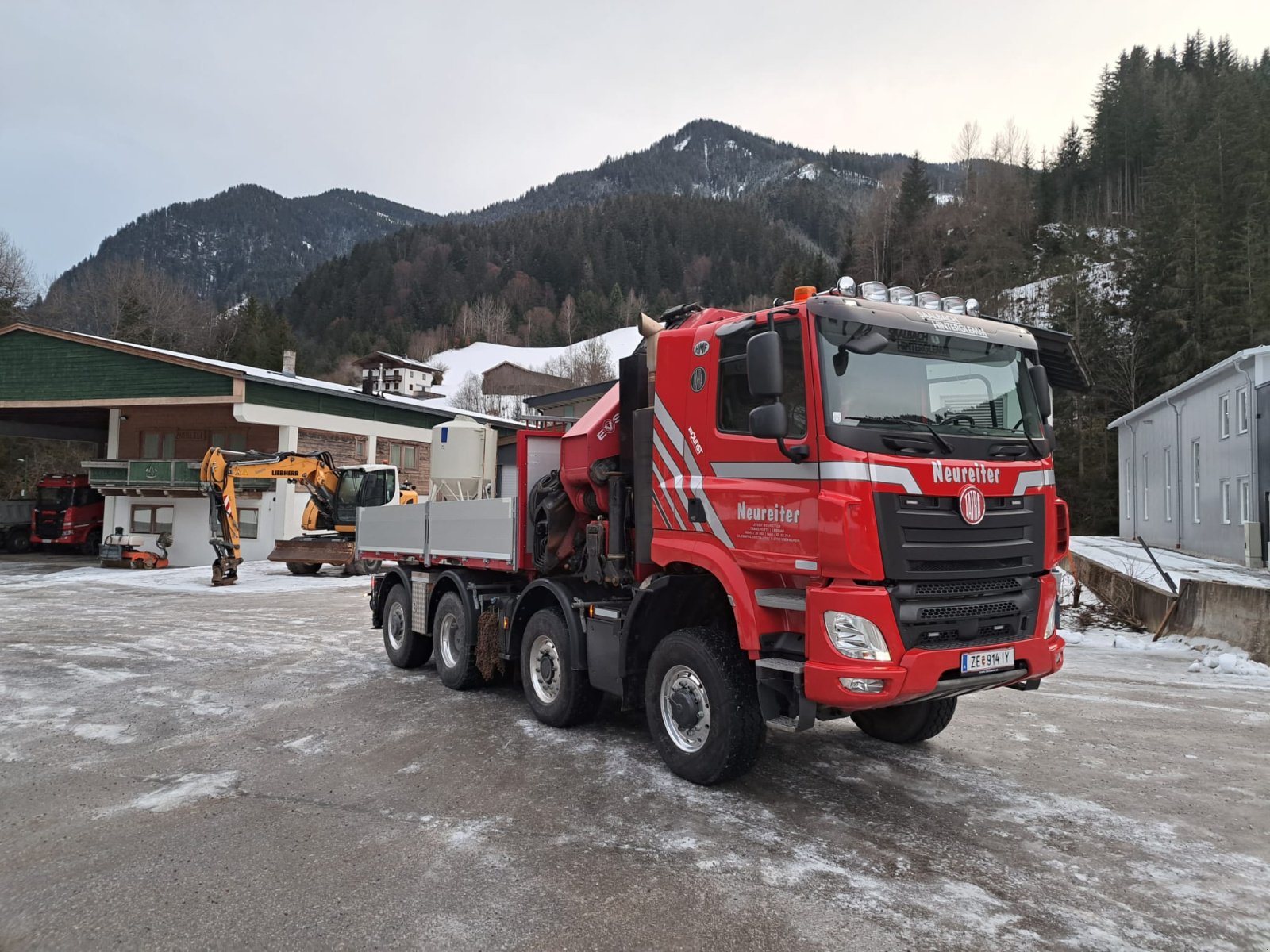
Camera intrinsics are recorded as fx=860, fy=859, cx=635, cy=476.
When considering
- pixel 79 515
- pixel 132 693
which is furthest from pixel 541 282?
pixel 132 693

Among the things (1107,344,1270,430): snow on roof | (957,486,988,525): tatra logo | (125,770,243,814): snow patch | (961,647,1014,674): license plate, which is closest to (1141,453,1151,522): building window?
(1107,344,1270,430): snow on roof

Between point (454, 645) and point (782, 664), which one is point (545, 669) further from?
point (782, 664)

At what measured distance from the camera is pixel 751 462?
17.5ft

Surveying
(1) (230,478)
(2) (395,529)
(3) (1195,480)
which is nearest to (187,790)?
(2) (395,529)

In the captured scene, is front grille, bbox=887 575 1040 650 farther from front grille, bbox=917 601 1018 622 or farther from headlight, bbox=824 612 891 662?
headlight, bbox=824 612 891 662

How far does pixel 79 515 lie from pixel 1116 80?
93473 millimetres

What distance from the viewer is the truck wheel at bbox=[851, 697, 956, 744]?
6.41 meters

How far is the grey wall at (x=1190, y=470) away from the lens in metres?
22.7

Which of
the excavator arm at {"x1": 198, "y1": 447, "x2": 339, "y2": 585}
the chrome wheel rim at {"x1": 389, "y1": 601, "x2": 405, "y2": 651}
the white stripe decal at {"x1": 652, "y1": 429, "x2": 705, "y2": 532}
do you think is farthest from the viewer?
the excavator arm at {"x1": 198, "y1": 447, "x2": 339, "y2": 585}

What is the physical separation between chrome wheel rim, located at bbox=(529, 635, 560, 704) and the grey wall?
21226 mm

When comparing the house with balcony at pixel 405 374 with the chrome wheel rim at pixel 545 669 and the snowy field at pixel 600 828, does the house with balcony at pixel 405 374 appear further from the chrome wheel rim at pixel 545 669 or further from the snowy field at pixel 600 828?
the snowy field at pixel 600 828

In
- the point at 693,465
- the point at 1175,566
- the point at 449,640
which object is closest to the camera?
the point at 693,465

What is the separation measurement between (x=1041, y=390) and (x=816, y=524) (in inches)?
81.5

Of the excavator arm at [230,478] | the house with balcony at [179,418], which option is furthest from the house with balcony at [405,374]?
the excavator arm at [230,478]
